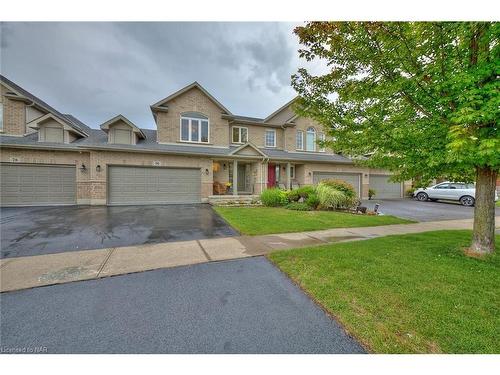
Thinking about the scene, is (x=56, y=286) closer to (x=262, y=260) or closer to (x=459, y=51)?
(x=262, y=260)

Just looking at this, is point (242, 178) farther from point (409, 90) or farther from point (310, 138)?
point (409, 90)

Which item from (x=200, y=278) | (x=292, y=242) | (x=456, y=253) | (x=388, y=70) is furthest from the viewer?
(x=292, y=242)

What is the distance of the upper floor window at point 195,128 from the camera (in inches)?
596

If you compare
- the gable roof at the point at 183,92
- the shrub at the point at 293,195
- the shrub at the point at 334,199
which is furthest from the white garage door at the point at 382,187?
the gable roof at the point at 183,92

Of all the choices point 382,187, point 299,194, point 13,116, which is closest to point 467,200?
point 382,187

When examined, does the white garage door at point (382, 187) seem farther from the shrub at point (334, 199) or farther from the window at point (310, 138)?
the shrub at point (334, 199)

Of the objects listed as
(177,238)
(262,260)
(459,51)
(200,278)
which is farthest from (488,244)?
(177,238)

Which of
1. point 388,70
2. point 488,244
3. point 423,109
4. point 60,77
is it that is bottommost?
point 488,244

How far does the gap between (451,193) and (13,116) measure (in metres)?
31.3

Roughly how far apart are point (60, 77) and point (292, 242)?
15.6 meters

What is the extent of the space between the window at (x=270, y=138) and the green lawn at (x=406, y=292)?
13986 mm

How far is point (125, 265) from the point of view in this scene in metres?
4.16

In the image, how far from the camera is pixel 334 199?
1170 centimetres

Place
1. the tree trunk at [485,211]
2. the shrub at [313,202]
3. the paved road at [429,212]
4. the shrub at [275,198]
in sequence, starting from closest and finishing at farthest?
the tree trunk at [485,211] < the paved road at [429,212] < the shrub at [313,202] < the shrub at [275,198]
